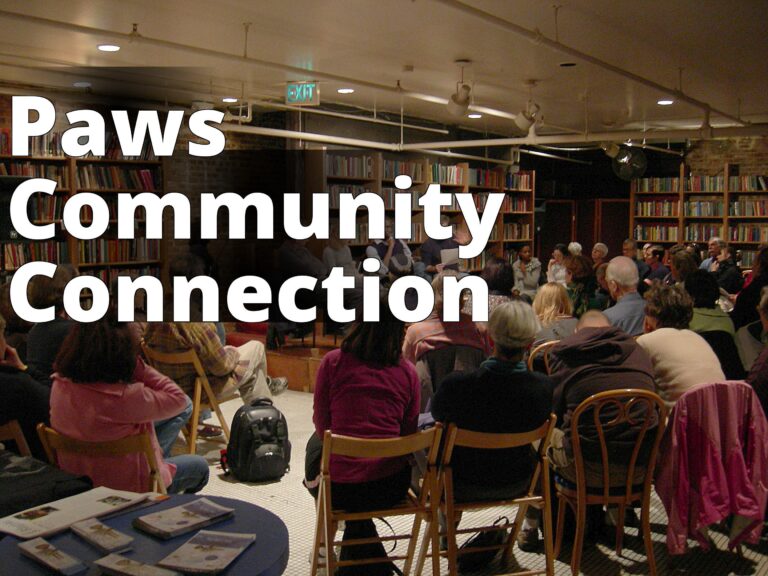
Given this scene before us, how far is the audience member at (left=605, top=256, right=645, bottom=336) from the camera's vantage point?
4.80 metres

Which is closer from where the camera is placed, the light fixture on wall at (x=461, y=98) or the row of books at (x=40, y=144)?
the light fixture on wall at (x=461, y=98)

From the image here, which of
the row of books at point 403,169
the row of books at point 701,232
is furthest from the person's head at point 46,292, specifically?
the row of books at point 701,232

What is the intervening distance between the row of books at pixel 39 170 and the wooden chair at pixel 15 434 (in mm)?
5057

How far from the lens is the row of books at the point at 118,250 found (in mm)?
8078

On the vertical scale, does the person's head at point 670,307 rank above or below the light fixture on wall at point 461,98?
below

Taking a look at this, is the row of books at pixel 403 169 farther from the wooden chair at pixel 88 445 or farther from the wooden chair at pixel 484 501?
the wooden chair at pixel 88 445

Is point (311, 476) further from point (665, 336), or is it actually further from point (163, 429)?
point (665, 336)

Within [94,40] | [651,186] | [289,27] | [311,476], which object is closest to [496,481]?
[311,476]

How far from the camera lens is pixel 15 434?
2.96m

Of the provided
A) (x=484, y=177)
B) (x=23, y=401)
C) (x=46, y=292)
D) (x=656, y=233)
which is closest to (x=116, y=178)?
(x=46, y=292)

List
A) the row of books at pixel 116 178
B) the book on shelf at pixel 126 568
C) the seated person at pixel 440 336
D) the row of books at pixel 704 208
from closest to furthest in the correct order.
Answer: the book on shelf at pixel 126 568
the seated person at pixel 440 336
the row of books at pixel 116 178
the row of books at pixel 704 208

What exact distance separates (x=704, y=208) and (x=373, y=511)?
1128 cm

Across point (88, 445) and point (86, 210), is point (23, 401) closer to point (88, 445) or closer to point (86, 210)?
point (88, 445)

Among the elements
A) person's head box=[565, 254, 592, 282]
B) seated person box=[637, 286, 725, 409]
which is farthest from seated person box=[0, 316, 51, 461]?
person's head box=[565, 254, 592, 282]
